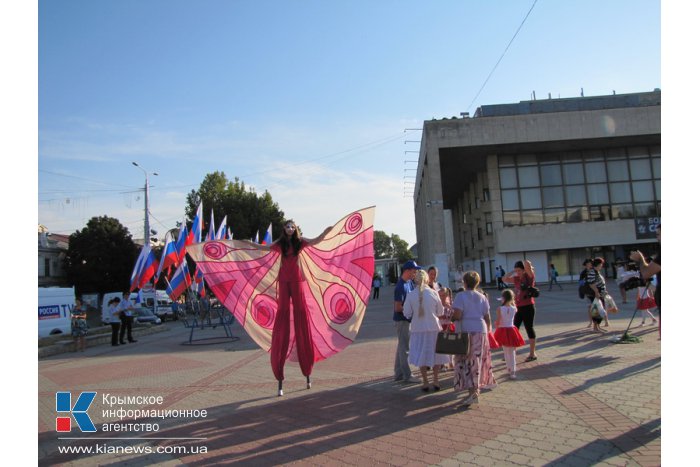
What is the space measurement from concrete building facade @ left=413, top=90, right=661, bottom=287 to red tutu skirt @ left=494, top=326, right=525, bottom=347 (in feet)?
89.8

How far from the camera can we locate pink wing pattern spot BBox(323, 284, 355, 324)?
7.59m

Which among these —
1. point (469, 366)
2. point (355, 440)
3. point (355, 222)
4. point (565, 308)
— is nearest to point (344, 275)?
point (355, 222)

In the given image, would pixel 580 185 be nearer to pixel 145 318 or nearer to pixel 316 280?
pixel 145 318

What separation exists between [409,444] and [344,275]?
3287mm

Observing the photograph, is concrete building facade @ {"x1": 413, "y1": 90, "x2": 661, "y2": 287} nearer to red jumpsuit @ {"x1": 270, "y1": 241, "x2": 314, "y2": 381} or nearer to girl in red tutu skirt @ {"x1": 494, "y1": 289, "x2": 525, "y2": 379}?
girl in red tutu skirt @ {"x1": 494, "y1": 289, "x2": 525, "y2": 379}

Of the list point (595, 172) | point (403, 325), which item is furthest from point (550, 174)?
point (403, 325)

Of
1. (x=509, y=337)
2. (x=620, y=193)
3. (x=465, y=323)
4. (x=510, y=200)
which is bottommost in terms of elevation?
(x=509, y=337)

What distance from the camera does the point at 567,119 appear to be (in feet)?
116

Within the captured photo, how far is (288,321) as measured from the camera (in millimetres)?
7180

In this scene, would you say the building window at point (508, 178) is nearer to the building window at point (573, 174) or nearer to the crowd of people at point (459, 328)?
the building window at point (573, 174)

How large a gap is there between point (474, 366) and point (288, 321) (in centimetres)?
272

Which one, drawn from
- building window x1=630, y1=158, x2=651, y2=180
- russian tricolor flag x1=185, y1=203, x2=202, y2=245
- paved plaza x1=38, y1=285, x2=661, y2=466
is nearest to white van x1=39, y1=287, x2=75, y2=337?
russian tricolor flag x1=185, y1=203, x2=202, y2=245

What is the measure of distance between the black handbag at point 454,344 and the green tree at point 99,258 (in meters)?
48.7
